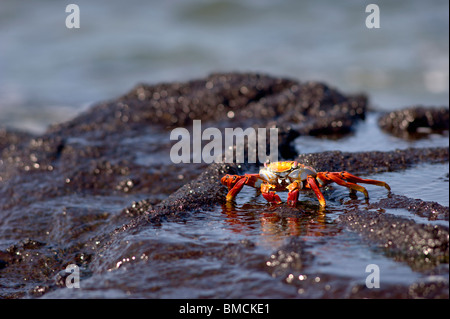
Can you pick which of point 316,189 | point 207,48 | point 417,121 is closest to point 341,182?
point 316,189

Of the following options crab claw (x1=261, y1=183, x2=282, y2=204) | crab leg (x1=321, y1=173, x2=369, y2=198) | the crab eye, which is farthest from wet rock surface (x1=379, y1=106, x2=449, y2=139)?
crab claw (x1=261, y1=183, x2=282, y2=204)

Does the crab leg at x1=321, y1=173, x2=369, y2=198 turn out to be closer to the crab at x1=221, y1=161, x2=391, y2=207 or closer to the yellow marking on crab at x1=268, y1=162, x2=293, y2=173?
the crab at x1=221, y1=161, x2=391, y2=207

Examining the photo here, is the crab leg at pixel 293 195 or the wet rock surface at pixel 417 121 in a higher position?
the wet rock surface at pixel 417 121

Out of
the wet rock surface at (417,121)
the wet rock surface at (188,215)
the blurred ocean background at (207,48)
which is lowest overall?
the wet rock surface at (188,215)

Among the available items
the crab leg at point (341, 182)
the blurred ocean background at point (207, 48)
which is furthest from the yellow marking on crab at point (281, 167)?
the blurred ocean background at point (207, 48)

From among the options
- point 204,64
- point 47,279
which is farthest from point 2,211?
point 204,64

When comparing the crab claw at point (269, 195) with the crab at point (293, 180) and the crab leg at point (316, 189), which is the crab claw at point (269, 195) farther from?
the crab leg at point (316, 189)
